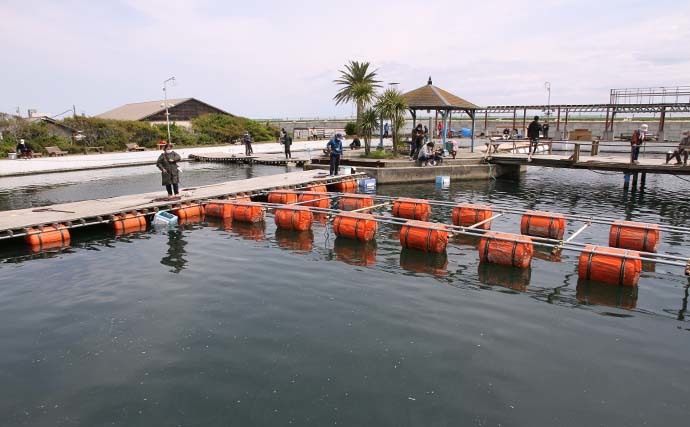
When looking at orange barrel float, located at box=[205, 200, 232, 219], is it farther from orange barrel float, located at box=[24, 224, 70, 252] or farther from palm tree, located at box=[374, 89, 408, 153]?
palm tree, located at box=[374, 89, 408, 153]

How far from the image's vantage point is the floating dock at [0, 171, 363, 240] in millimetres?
14922

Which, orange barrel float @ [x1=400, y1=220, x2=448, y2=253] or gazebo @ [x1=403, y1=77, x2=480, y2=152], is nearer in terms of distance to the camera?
orange barrel float @ [x1=400, y1=220, x2=448, y2=253]

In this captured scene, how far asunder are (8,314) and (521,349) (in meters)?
9.78

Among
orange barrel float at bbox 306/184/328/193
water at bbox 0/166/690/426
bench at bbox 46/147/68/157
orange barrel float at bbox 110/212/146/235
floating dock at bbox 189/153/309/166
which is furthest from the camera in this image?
floating dock at bbox 189/153/309/166

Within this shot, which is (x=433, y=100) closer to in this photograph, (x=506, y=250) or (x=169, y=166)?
(x=169, y=166)

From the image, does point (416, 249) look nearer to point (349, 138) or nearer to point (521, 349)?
point (521, 349)

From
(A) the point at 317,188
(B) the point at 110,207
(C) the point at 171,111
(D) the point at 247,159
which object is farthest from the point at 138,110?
(B) the point at 110,207

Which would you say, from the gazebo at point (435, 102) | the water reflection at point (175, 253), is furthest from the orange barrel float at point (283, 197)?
the gazebo at point (435, 102)

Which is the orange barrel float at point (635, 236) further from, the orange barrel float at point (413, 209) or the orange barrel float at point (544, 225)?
the orange barrel float at point (413, 209)

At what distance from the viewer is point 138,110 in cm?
5950

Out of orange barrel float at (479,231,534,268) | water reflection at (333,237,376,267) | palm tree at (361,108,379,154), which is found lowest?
water reflection at (333,237,376,267)

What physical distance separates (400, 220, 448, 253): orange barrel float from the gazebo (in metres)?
19.5

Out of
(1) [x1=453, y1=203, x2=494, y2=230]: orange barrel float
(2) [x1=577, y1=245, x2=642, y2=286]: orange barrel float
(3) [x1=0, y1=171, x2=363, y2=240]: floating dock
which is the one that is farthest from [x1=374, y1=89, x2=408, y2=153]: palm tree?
(2) [x1=577, y1=245, x2=642, y2=286]: orange barrel float

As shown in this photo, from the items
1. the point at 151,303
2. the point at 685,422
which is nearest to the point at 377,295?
the point at 151,303
